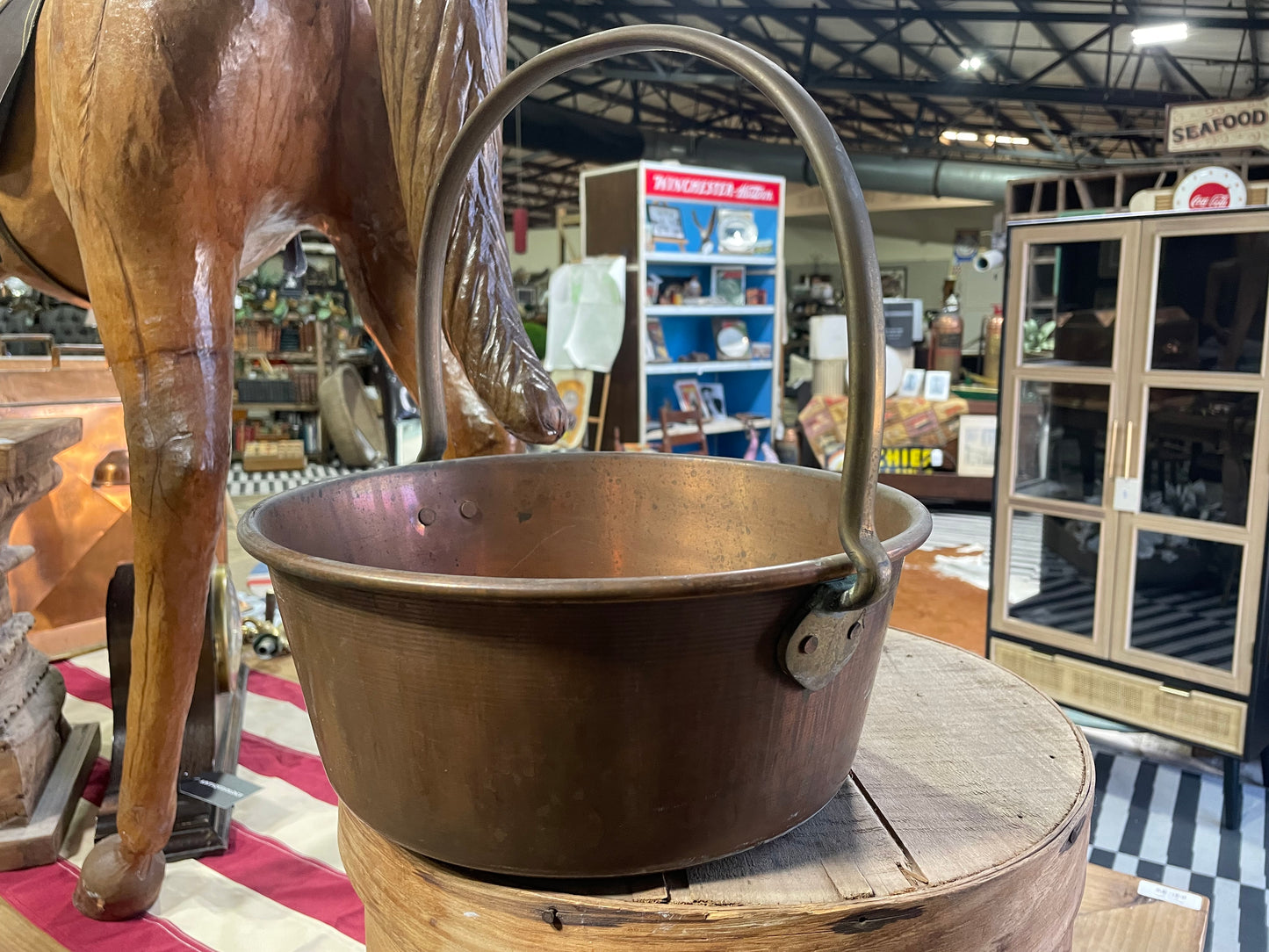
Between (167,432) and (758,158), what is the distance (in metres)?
9.52

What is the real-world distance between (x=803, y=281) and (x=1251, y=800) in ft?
46.6

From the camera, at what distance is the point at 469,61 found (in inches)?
40.4

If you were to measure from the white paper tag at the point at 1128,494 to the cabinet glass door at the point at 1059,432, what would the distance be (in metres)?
0.04

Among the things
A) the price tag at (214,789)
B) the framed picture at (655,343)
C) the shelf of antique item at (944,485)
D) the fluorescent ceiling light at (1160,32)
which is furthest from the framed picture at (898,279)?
the price tag at (214,789)

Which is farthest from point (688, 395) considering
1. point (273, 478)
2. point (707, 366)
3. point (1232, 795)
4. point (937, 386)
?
point (1232, 795)

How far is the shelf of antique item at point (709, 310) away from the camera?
5.12 metres

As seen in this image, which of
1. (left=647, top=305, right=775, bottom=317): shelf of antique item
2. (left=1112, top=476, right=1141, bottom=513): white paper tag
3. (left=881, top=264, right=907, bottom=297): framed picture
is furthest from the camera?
(left=881, top=264, right=907, bottom=297): framed picture

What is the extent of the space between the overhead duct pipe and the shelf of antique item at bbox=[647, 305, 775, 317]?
13.9ft

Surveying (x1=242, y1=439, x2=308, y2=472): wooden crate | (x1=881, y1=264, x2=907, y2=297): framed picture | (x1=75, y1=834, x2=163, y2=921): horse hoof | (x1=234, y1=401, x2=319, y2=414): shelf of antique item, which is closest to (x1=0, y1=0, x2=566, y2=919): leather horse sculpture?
(x1=75, y1=834, x2=163, y2=921): horse hoof

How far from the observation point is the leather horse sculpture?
3.22ft

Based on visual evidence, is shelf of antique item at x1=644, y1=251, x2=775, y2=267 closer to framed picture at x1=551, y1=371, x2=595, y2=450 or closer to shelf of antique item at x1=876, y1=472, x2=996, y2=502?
framed picture at x1=551, y1=371, x2=595, y2=450

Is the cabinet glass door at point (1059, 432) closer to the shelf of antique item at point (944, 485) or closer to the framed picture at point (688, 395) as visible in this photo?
the shelf of antique item at point (944, 485)

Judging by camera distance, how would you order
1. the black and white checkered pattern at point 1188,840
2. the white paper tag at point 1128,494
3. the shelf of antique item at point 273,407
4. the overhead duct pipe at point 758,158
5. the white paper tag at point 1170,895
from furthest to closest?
the overhead duct pipe at point 758,158 < the shelf of antique item at point 273,407 < the white paper tag at point 1128,494 < the black and white checkered pattern at point 1188,840 < the white paper tag at point 1170,895

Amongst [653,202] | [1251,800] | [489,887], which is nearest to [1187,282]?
[1251,800]
